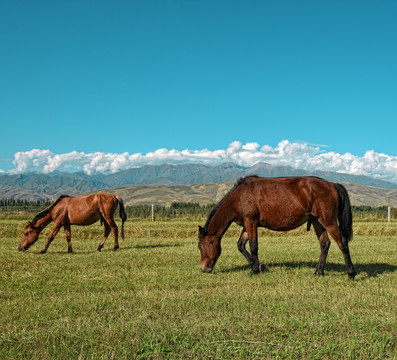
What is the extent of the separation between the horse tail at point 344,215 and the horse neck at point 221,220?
309cm

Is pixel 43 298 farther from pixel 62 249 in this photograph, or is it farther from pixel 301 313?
pixel 62 249

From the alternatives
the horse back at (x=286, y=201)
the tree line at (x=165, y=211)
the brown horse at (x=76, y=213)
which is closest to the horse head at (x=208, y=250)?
the horse back at (x=286, y=201)

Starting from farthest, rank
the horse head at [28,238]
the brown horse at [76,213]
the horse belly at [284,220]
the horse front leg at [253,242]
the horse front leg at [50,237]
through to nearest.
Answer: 1. the brown horse at [76,213]
2. the horse head at [28,238]
3. the horse front leg at [50,237]
4. the horse front leg at [253,242]
5. the horse belly at [284,220]

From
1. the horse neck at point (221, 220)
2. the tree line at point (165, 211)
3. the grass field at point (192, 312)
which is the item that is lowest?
the tree line at point (165, 211)

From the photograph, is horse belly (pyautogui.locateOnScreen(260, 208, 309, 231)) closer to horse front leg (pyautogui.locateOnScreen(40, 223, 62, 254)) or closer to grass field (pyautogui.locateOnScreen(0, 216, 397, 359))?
grass field (pyautogui.locateOnScreen(0, 216, 397, 359))

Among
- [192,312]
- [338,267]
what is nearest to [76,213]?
[338,267]

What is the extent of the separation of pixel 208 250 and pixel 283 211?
8.09ft

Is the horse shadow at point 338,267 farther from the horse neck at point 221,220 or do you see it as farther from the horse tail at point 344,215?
the horse tail at point 344,215

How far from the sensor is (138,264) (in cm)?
1202

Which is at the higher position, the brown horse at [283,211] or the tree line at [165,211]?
the brown horse at [283,211]

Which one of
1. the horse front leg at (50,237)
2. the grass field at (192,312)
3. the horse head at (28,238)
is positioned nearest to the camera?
the grass field at (192,312)

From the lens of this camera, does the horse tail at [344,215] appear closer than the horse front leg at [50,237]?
Yes

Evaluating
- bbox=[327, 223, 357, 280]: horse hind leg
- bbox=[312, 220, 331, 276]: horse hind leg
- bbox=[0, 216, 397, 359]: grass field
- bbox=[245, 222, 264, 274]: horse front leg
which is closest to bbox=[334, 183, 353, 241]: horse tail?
bbox=[327, 223, 357, 280]: horse hind leg

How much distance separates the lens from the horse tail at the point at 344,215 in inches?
395
